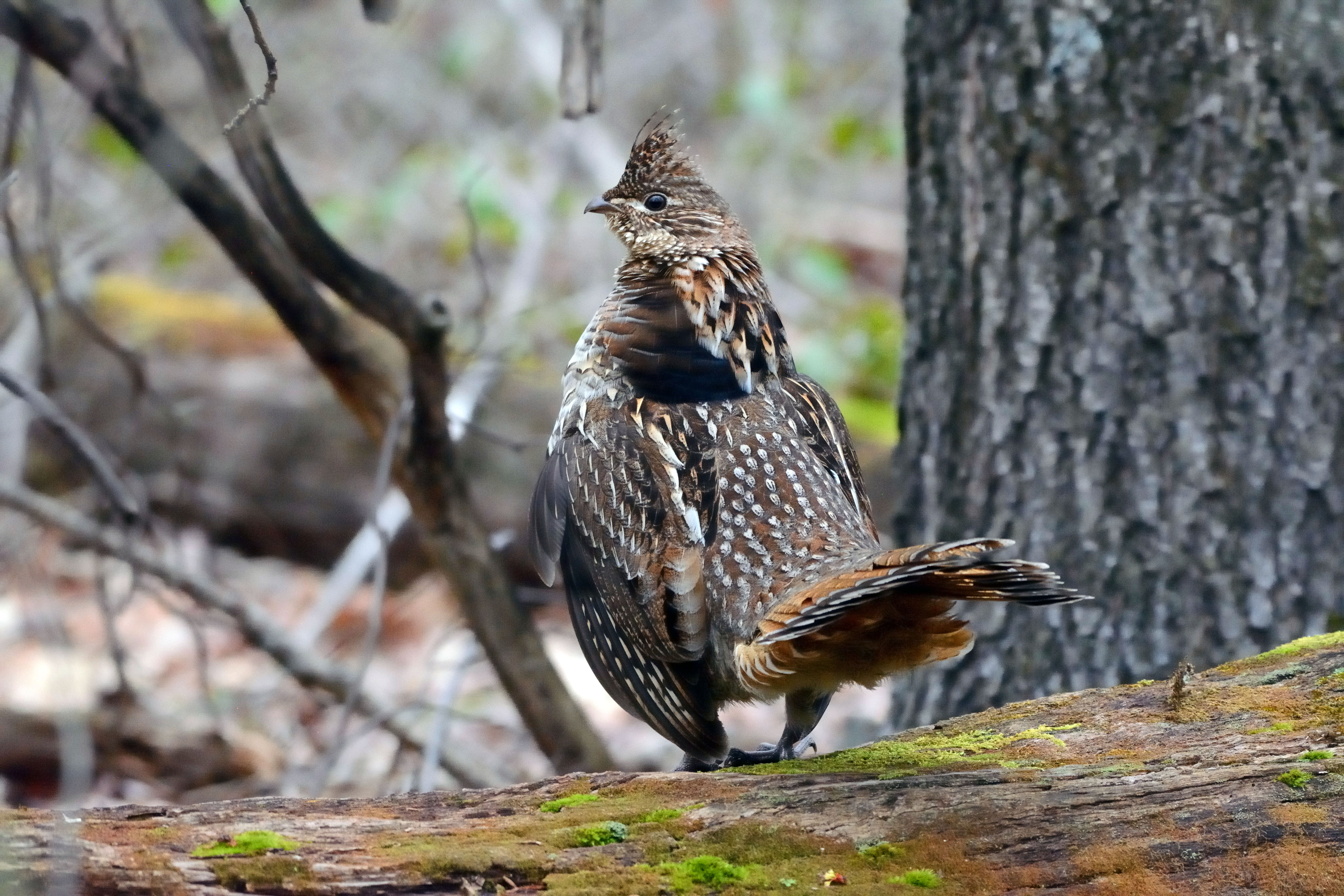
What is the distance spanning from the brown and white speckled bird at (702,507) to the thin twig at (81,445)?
1.34 meters

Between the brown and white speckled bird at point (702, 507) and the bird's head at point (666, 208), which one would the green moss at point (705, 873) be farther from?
the bird's head at point (666, 208)

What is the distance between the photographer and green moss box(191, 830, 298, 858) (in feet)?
7.08

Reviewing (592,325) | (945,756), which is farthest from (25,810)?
(592,325)

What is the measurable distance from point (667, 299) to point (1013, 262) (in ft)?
3.83

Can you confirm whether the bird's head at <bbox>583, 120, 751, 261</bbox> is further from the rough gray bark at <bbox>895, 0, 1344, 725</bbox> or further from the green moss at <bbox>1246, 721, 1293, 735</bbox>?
the green moss at <bbox>1246, 721, 1293, 735</bbox>

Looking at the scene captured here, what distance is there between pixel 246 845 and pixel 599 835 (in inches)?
23.5

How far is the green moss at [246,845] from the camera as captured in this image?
7.08 feet

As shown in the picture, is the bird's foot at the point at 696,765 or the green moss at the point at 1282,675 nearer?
the green moss at the point at 1282,675

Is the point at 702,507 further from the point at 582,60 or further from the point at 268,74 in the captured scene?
the point at 268,74

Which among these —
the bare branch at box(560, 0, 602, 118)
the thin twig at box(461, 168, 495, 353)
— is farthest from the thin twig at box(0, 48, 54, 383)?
the bare branch at box(560, 0, 602, 118)

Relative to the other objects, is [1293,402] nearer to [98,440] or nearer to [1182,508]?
[1182,508]

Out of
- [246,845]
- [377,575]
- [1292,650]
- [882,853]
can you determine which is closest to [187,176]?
[377,575]

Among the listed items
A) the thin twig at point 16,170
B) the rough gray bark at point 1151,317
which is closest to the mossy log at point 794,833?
the rough gray bark at point 1151,317

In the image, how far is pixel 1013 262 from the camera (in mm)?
4082
